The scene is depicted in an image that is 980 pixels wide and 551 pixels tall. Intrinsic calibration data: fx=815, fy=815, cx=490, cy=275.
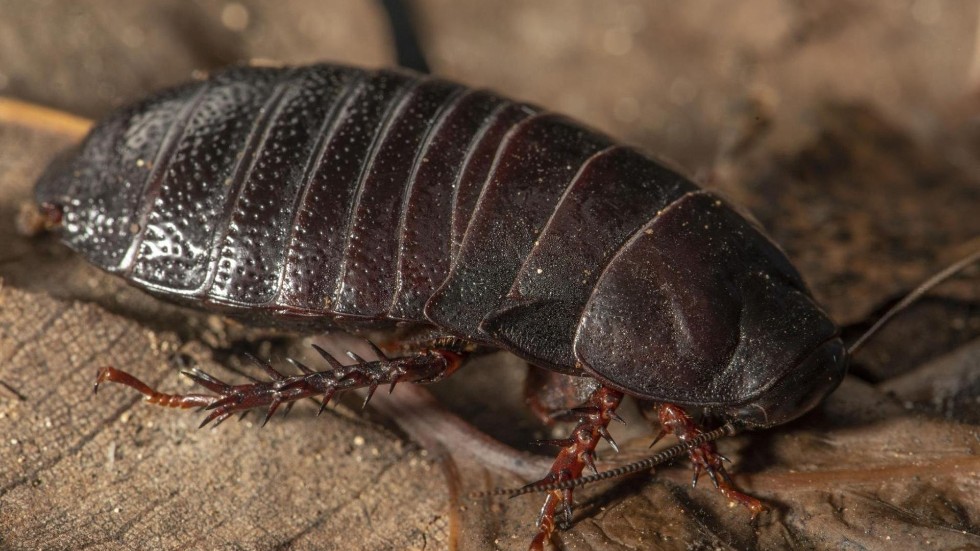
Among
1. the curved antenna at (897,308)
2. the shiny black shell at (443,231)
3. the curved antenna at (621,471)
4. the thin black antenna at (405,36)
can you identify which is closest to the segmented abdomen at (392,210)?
the shiny black shell at (443,231)

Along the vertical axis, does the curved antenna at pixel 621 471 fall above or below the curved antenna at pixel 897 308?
below

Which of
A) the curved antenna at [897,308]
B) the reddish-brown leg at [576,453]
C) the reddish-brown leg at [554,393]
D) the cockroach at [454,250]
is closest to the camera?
the reddish-brown leg at [576,453]

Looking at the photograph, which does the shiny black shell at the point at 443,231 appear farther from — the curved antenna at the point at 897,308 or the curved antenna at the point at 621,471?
the curved antenna at the point at 897,308

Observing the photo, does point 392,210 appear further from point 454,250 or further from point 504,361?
point 504,361

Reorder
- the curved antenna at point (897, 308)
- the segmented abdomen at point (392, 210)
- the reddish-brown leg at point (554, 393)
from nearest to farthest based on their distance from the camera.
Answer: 1. the segmented abdomen at point (392, 210)
2. the reddish-brown leg at point (554, 393)
3. the curved antenna at point (897, 308)

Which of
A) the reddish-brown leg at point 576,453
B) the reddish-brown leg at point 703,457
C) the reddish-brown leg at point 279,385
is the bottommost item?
the reddish-brown leg at point 279,385

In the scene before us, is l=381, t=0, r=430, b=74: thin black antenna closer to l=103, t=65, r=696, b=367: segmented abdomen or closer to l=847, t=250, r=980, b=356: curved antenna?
l=103, t=65, r=696, b=367: segmented abdomen

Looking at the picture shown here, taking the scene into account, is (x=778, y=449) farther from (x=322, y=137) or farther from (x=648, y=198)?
(x=322, y=137)

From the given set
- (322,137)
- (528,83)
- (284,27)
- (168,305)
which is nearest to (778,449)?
(322,137)
